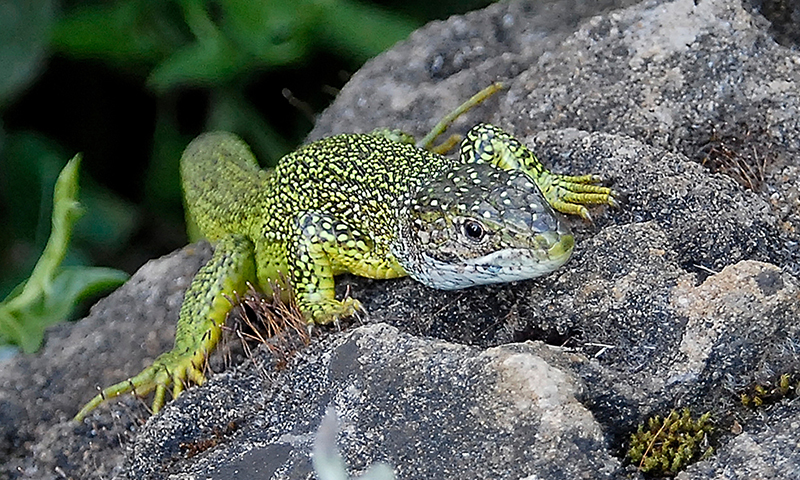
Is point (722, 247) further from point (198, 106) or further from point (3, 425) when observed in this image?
point (198, 106)

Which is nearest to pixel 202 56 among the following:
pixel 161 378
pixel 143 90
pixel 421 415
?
pixel 143 90

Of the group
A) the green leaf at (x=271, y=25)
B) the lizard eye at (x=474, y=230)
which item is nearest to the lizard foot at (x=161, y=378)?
the lizard eye at (x=474, y=230)

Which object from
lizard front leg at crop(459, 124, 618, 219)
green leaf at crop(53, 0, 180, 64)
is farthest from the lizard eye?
green leaf at crop(53, 0, 180, 64)

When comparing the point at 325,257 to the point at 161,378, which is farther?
the point at 325,257

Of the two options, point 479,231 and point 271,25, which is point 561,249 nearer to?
point 479,231

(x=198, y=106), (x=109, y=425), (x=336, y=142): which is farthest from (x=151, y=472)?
(x=198, y=106)
